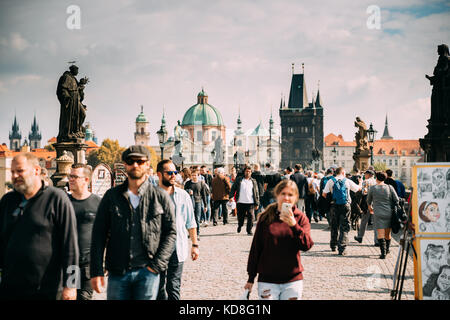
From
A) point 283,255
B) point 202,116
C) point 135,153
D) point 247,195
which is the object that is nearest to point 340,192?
point 247,195

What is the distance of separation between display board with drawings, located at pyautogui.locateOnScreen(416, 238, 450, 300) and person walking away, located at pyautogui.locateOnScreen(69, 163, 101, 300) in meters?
3.55

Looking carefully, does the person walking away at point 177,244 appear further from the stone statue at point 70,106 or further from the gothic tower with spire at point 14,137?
the gothic tower with spire at point 14,137

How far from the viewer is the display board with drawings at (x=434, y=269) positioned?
550 cm

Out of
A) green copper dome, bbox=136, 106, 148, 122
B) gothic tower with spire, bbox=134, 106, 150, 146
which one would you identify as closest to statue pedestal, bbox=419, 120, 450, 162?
gothic tower with spire, bbox=134, 106, 150, 146

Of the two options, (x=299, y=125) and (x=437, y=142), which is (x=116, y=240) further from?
(x=299, y=125)

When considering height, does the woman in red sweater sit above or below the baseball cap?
below

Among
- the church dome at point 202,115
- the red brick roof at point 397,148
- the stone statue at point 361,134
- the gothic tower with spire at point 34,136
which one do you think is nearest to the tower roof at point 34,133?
the gothic tower with spire at point 34,136

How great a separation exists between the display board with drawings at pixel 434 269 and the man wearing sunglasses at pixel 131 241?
3.11 meters

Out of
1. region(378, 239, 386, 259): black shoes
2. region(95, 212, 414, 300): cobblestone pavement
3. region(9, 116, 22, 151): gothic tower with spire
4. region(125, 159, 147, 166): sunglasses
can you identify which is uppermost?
region(9, 116, 22, 151): gothic tower with spire

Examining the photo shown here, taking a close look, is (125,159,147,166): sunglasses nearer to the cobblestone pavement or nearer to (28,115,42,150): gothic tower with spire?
the cobblestone pavement

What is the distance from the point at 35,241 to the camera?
12.0 feet

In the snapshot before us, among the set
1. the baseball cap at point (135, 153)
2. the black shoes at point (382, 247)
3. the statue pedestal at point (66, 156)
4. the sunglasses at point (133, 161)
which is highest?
the statue pedestal at point (66, 156)

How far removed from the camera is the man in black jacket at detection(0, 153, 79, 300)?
144 inches
